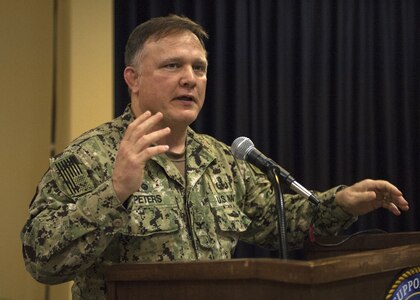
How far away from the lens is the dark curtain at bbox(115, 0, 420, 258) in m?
3.38

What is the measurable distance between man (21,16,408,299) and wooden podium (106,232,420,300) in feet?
0.58

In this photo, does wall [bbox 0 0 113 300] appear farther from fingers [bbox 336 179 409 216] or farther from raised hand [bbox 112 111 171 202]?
raised hand [bbox 112 111 171 202]

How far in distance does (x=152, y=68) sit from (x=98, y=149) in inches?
12.1

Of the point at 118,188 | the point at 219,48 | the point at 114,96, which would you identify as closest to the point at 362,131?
the point at 219,48

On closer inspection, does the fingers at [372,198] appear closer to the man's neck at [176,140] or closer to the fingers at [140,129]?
the man's neck at [176,140]

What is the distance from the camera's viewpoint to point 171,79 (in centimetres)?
197

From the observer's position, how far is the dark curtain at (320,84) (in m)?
3.38

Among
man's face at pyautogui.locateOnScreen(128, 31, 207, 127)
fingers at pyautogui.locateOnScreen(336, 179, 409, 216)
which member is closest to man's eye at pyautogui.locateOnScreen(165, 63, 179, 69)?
man's face at pyautogui.locateOnScreen(128, 31, 207, 127)

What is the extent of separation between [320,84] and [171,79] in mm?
1694

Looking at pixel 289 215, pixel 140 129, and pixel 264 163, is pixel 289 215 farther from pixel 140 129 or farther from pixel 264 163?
pixel 140 129

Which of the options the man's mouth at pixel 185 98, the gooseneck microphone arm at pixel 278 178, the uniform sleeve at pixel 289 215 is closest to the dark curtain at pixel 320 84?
the uniform sleeve at pixel 289 215

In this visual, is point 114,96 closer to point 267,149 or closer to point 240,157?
point 267,149

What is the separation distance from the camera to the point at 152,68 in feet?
6.56

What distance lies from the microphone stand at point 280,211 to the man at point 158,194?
30 cm
